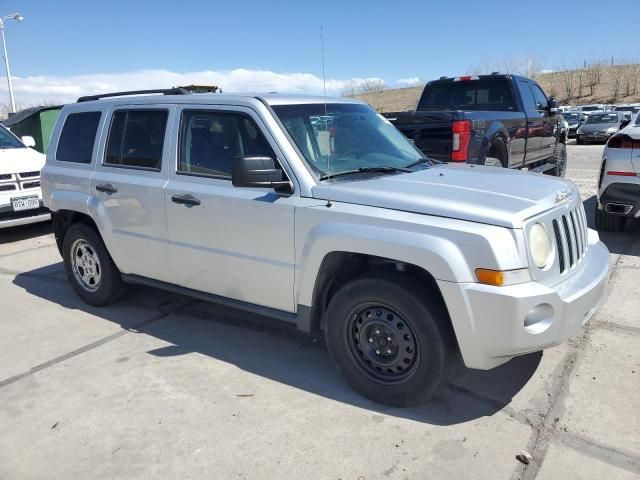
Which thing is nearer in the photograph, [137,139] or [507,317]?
[507,317]

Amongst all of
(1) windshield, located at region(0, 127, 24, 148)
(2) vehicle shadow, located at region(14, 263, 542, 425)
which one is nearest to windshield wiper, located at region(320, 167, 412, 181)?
(2) vehicle shadow, located at region(14, 263, 542, 425)

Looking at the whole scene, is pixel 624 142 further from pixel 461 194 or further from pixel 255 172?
pixel 255 172

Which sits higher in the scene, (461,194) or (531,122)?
(531,122)

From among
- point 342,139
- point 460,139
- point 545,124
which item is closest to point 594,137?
point 545,124

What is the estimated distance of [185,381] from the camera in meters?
3.85

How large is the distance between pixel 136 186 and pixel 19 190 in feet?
16.0

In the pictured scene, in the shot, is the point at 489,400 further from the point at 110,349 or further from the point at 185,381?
the point at 110,349

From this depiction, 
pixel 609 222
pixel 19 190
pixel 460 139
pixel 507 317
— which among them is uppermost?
pixel 460 139

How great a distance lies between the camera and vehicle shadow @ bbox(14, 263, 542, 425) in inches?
136

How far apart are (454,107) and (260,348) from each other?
605cm

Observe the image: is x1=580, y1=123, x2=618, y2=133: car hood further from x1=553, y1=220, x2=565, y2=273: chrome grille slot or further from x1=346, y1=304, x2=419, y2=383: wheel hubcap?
x1=346, y1=304, x2=419, y2=383: wheel hubcap

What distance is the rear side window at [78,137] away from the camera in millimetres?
5043

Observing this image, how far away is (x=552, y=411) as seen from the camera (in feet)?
10.9

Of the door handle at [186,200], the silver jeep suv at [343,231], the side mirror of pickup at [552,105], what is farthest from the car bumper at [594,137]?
the door handle at [186,200]
